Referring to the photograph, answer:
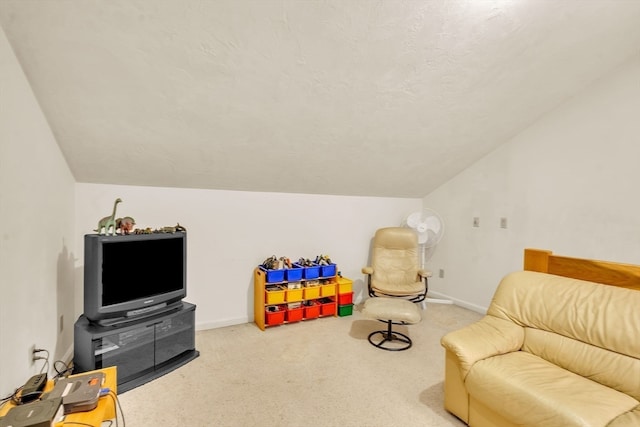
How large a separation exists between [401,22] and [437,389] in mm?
2564

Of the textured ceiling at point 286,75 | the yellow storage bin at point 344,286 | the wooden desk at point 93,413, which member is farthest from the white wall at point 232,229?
the wooden desk at point 93,413

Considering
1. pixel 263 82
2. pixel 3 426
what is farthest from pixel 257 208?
pixel 3 426

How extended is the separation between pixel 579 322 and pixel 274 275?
2.53m

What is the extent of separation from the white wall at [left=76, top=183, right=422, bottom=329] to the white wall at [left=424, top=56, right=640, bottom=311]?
146 cm

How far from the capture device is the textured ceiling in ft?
5.44

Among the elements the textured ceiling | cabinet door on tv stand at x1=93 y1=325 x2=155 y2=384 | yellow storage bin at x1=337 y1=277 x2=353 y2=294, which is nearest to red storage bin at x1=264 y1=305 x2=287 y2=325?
yellow storage bin at x1=337 y1=277 x2=353 y2=294

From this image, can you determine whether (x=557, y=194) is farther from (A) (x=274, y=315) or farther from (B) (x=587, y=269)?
(A) (x=274, y=315)

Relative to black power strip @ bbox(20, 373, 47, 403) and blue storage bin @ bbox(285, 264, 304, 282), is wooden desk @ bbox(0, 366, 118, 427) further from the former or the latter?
blue storage bin @ bbox(285, 264, 304, 282)

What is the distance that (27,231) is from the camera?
1.72m

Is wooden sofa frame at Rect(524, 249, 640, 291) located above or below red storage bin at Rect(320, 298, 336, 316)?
above

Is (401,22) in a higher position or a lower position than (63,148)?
higher

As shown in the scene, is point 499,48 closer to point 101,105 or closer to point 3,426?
point 101,105

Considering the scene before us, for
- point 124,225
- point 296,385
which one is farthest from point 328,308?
point 124,225

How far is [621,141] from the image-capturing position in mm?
2746
